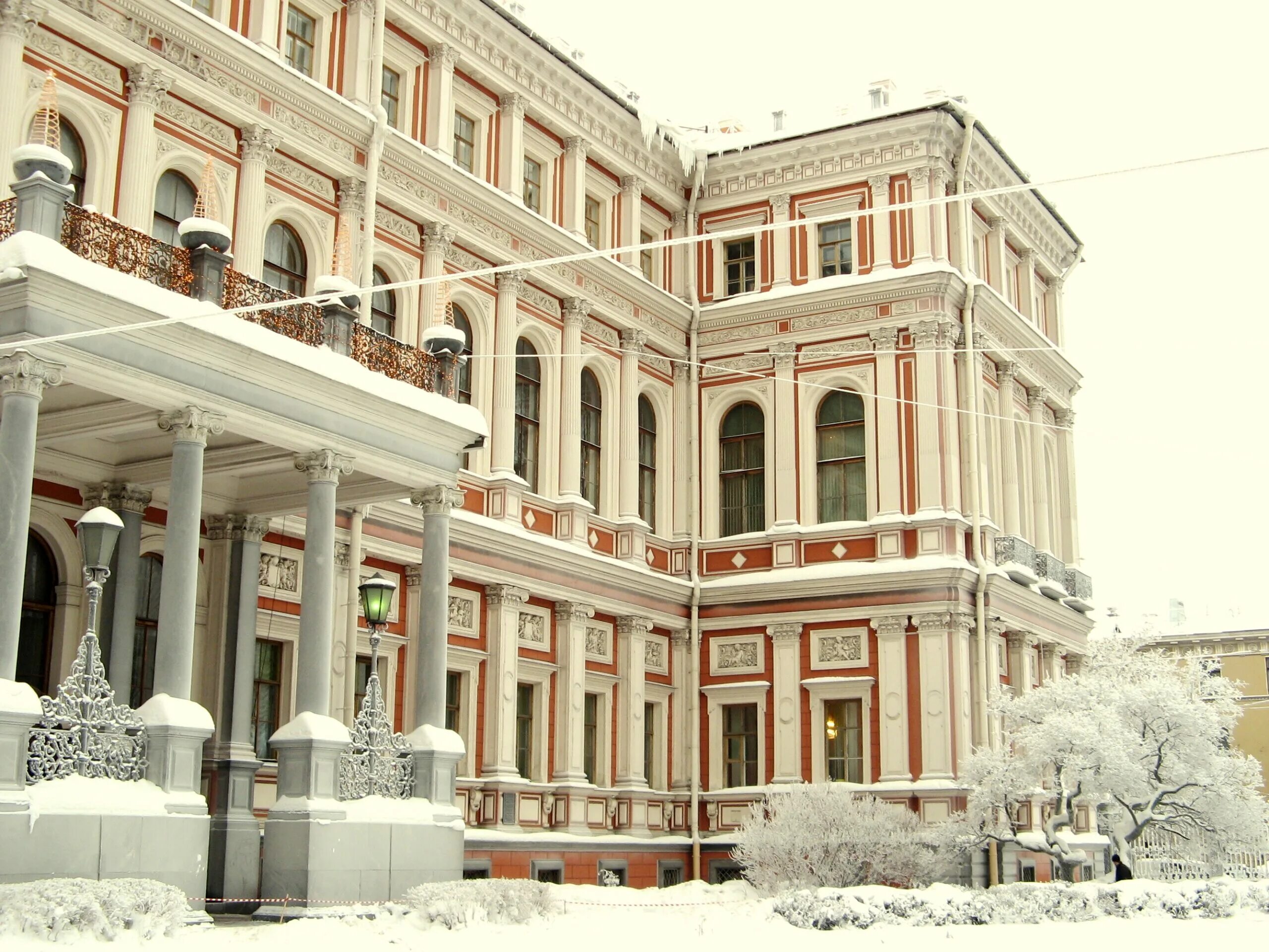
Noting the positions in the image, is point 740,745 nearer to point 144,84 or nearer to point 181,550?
point 144,84

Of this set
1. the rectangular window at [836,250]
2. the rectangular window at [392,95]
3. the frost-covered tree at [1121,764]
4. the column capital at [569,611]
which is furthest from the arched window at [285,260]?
the frost-covered tree at [1121,764]

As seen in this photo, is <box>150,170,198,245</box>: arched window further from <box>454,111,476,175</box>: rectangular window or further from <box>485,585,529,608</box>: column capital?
<box>485,585,529,608</box>: column capital

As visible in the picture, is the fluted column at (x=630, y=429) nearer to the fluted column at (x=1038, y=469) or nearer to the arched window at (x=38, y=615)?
the fluted column at (x=1038, y=469)

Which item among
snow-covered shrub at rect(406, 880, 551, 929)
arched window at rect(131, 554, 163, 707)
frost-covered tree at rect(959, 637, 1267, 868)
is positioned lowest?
snow-covered shrub at rect(406, 880, 551, 929)

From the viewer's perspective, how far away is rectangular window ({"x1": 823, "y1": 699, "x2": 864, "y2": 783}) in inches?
1184

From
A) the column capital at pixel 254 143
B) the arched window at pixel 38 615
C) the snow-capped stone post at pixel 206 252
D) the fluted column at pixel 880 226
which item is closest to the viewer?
the snow-capped stone post at pixel 206 252

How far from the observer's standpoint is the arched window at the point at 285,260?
2344 cm

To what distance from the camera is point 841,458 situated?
104 ft

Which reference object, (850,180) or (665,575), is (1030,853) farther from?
(850,180)

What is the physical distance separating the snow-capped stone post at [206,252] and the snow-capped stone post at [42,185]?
1.57 meters

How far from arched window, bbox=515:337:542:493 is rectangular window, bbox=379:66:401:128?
172 inches

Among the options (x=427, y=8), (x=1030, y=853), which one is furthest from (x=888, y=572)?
(x=427, y=8)

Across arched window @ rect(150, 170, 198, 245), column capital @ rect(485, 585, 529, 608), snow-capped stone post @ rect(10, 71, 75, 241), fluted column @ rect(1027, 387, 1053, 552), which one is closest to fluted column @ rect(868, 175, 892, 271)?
fluted column @ rect(1027, 387, 1053, 552)

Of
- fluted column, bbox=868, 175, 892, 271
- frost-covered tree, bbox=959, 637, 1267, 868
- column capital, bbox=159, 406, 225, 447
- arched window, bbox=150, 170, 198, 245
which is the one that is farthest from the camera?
fluted column, bbox=868, 175, 892, 271
